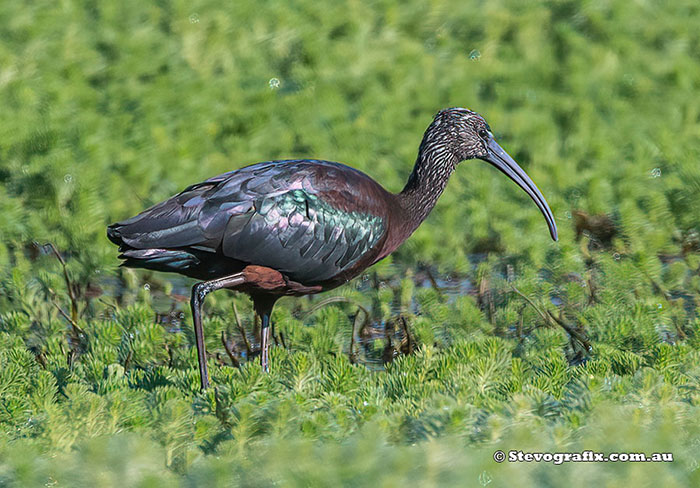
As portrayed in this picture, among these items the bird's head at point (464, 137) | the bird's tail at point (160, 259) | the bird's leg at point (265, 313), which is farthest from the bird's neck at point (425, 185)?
the bird's tail at point (160, 259)

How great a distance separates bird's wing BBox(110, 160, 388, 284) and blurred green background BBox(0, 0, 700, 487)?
0.51 metres

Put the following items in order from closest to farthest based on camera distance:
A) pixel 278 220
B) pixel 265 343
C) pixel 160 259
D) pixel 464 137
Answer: pixel 160 259
pixel 278 220
pixel 265 343
pixel 464 137

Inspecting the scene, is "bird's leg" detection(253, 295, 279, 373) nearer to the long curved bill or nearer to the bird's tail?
the bird's tail

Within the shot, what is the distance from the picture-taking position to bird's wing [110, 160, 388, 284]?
5.25m

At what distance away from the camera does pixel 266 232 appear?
5.35 meters

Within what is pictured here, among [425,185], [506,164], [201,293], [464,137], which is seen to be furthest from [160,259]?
[506,164]

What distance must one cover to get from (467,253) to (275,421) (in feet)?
12.4

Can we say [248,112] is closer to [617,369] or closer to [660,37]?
[660,37]

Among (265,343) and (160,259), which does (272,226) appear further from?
(265,343)

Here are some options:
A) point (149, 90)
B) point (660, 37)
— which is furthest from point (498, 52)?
point (149, 90)

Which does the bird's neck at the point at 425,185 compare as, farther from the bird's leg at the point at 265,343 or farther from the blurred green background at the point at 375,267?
the bird's leg at the point at 265,343

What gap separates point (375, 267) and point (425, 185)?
61.3 inches

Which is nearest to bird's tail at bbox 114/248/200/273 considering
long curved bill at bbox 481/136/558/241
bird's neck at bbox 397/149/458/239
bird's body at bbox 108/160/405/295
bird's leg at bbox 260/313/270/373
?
bird's body at bbox 108/160/405/295

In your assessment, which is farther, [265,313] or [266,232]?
[265,313]
